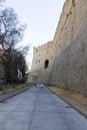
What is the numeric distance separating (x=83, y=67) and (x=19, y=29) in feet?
85.9

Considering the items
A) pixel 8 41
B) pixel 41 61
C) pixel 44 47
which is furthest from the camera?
pixel 41 61

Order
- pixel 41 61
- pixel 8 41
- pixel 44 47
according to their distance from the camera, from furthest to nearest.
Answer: pixel 41 61, pixel 44 47, pixel 8 41

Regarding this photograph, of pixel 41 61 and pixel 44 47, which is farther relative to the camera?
pixel 41 61

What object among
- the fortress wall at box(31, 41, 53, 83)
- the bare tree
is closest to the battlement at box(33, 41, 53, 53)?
the fortress wall at box(31, 41, 53, 83)

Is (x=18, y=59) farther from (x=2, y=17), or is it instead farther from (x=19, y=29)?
(x=2, y=17)

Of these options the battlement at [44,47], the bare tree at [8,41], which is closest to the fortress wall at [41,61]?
the battlement at [44,47]

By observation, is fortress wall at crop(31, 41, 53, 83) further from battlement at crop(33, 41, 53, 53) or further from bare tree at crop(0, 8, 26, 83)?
bare tree at crop(0, 8, 26, 83)

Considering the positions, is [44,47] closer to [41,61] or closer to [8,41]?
[41,61]

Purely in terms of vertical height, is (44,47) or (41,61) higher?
(44,47)

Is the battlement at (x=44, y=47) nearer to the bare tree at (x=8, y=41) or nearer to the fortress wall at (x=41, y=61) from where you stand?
the fortress wall at (x=41, y=61)

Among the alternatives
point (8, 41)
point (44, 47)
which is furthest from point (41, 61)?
point (8, 41)

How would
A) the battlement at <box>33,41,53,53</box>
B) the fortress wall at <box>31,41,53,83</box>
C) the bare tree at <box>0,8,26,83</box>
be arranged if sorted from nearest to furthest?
the bare tree at <box>0,8,26,83</box> → the fortress wall at <box>31,41,53,83</box> → the battlement at <box>33,41,53,53</box>

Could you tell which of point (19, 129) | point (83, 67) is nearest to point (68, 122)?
point (19, 129)

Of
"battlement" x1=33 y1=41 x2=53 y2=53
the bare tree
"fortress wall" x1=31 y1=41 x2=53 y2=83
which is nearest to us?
the bare tree
